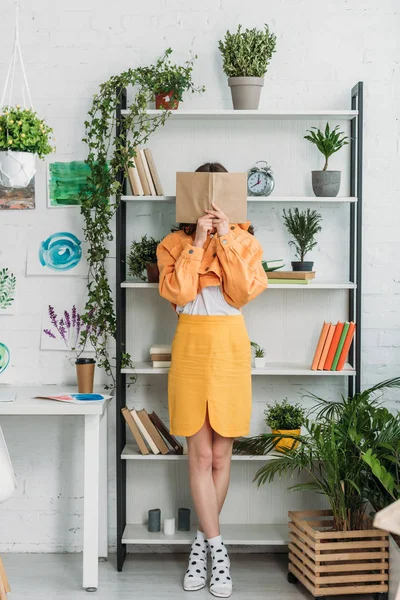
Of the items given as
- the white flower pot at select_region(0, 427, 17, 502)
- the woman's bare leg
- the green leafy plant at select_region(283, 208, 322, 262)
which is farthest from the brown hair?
the white flower pot at select_region(0, 427, 17, 502)

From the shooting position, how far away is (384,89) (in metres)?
3.77

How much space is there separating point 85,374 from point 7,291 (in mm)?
600

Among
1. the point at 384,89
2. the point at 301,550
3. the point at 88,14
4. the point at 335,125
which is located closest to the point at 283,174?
the point at 335,125

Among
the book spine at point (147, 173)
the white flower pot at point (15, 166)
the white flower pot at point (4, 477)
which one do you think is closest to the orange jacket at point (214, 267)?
the book spine at point (147, 173)

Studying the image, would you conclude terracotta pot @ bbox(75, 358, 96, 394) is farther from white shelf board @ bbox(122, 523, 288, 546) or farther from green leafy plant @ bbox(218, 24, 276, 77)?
green leafy plant @ bbox(218, 24, 276, 77)

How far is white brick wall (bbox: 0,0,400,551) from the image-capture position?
3.76 meters

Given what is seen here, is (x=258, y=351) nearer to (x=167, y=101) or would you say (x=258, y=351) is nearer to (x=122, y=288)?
(x=122, y=288)

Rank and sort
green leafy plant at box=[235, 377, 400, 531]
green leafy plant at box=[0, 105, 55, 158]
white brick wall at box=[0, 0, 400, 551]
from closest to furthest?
green leafy plant at box=[0, 105, 55, 158]
green leafy plant at box=[235, 377, 400, 531]
white brick wall at box=[0, 0, 400, 551]

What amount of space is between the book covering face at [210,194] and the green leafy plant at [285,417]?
2.96 ft

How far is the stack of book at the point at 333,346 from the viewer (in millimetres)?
3564

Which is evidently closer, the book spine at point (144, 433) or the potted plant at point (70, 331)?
the book spine at point (144, 433)

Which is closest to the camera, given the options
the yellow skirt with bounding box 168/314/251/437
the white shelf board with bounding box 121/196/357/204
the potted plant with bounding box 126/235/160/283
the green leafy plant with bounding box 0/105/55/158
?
the green leafy plant with bounding box 0/105/55/158

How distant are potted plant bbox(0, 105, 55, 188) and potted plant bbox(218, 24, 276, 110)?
111cm

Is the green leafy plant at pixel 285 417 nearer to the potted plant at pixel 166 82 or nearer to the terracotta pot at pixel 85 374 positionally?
the terracotta pot at pixel 85 374
